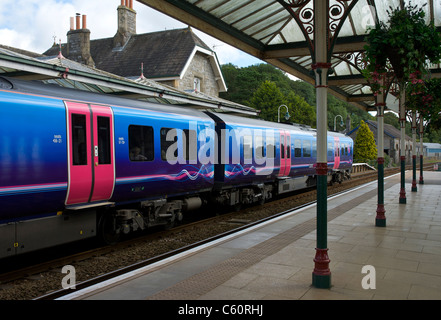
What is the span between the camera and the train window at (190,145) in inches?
423

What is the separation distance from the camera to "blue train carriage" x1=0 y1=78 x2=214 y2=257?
6.60 metres

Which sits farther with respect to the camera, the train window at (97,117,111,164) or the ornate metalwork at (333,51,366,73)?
the ornate metalwork at (333,51,366,73)

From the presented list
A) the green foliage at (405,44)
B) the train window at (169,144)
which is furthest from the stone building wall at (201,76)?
the green foliage at (405,44)

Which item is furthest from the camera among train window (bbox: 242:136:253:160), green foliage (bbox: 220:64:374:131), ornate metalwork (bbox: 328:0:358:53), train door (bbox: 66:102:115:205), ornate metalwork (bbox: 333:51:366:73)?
green foliage (bbox: 220:64:374:131)

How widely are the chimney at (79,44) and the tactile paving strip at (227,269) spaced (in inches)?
1053

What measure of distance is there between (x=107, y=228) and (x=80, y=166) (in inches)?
79.3

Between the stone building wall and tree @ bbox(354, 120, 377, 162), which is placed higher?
the stone building wall

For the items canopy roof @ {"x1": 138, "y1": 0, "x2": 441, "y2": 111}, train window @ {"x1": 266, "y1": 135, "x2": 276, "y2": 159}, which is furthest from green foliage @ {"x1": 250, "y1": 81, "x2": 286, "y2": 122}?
canopy roof @ {"x1": 138, "y1": 0, "x2": 441, "y2": 111}

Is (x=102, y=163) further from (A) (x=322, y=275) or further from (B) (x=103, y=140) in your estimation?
(A) (x=322, y=275)

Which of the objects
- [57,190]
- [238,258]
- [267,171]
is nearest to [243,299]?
[238,258]

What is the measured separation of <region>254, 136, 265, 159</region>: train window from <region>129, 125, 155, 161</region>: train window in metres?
5.53

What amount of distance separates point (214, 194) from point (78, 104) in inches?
237

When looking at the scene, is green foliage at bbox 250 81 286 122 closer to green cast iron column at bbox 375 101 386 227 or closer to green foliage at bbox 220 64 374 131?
green foliage at bbox 220 64 374 131

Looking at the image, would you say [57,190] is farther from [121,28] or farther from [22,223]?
[121,28]
